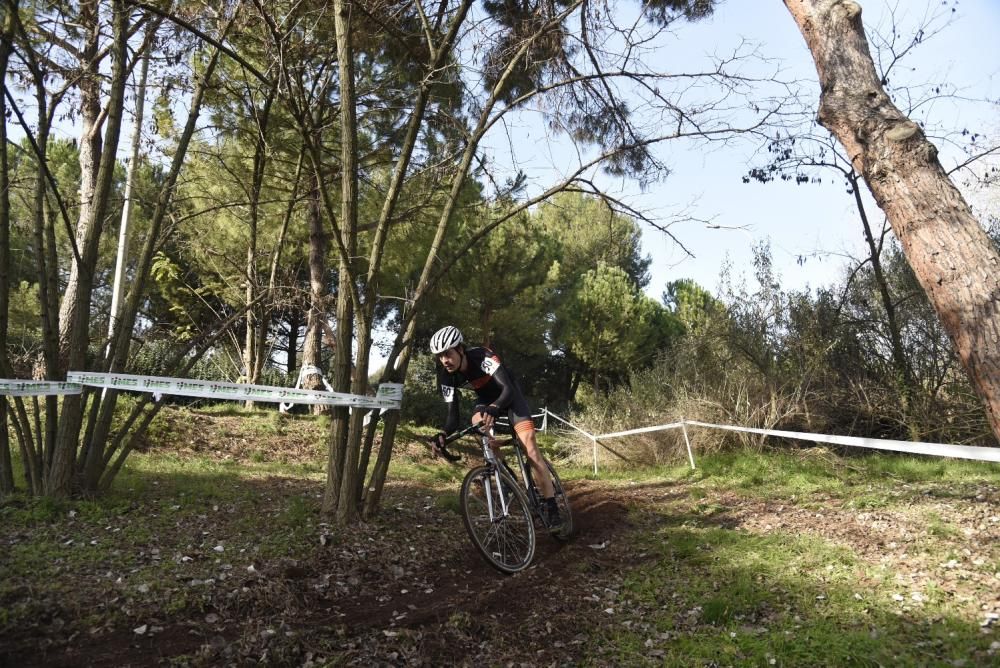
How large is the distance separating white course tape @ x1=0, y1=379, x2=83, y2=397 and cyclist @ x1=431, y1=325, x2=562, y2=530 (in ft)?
10.5

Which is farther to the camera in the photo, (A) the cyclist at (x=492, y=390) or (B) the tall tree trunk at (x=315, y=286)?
(B) the tall tree trunk at (x=315, y=286)

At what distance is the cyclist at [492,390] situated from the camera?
18.2 ft

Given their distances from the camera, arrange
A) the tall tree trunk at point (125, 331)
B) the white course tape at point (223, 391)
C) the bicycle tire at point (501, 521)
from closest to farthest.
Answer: the bicycle tire at point (501, 521) → the white course tape at point (223, 391) → the tall tree trunk at point (125, 331)

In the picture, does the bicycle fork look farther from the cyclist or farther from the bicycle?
the cyclist

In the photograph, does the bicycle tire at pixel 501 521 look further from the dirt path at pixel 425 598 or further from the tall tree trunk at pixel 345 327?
the tall tree trunk at pixel 345 327

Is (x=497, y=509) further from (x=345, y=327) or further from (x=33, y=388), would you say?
(x=33, y=388)

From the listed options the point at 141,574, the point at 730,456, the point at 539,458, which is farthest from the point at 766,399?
the point at 141,574

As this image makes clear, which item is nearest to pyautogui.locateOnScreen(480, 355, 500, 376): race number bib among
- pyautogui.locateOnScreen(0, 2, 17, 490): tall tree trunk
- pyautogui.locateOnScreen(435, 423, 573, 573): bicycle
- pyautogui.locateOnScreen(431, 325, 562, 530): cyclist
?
pyautogui.locateOnScreen(431, 325, 562, 530): cyclist

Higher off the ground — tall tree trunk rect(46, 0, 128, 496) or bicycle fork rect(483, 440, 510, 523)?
tall tree trunk rect(46, 0, 128, 496)

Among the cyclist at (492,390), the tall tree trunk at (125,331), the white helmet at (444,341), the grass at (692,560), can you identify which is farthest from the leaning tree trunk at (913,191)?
the tall tree trunk at (125,331)

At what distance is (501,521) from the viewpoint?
213 inches

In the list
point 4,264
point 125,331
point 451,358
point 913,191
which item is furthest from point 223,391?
point 913,191

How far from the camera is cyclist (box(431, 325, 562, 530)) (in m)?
5.54

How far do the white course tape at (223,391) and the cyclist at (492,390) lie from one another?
0.69 meters
